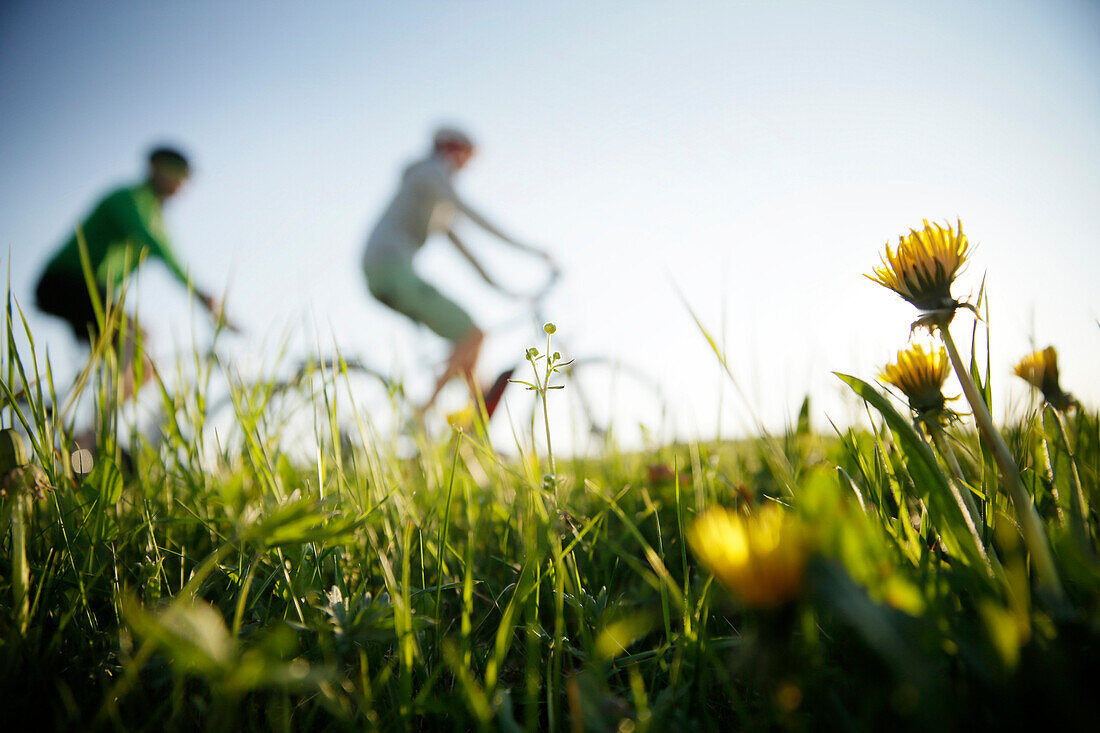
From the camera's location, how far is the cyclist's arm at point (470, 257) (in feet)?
13.0

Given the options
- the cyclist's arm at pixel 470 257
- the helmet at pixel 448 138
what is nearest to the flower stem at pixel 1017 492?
the cyclist's arm at pixel 470 257

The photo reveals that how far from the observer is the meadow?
0.36m

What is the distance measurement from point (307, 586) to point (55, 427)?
616mm

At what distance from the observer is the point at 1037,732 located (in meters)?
0.35

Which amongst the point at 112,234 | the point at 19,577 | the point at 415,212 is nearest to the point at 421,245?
the point at 415,212

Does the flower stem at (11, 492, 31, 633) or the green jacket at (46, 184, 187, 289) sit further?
the green jacket at (46, 184, 187, 289)

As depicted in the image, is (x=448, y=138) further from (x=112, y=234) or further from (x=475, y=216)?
(x=112, y=234)

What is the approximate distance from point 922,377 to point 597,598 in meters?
0.60

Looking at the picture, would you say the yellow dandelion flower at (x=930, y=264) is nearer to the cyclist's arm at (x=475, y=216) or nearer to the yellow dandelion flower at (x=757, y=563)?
the yellow dandelion flower at (x=757, y=563)

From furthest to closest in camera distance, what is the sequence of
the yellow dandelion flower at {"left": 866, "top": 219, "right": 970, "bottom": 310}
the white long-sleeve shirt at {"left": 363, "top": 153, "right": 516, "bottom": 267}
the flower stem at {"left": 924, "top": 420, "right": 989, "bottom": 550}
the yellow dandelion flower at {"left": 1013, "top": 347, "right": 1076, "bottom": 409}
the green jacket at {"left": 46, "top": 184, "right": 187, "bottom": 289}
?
the white long-sleeve shirt at {"left": 363, "top": 153, "right": 516, "bottom": 267}
the green jacket at {"left": 46, "top": 184, "right": 187, "bottom": 289}
the yellow dandelion flower at {"left": 1013, "top": 347, "right": 1076, "bottom": 409}
the yellow dandelion flower at {"left": 866, "top": 219, "right": 970, "bottom": 310}
the flower stem at {"left": 924, "top": 420, "right": 989, "bottom": 550}

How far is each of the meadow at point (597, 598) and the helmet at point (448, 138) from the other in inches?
129

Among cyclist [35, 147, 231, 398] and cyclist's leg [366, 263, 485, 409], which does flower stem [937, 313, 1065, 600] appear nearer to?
cyclist's leg [366, 263, 485, 409]

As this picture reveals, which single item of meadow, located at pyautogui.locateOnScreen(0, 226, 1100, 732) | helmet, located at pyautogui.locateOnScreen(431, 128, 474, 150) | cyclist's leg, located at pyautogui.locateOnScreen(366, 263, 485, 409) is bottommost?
meadow, located at pyautogui.locateOnScreen(0, 226, 1100, 732)

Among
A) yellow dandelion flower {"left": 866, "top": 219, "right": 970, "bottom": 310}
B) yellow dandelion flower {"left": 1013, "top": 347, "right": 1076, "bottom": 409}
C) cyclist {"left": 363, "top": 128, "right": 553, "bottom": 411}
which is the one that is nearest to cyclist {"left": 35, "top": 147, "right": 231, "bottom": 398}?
cyclist {"left": 363, "top": 128, "right": 553, "bottom": 411}
